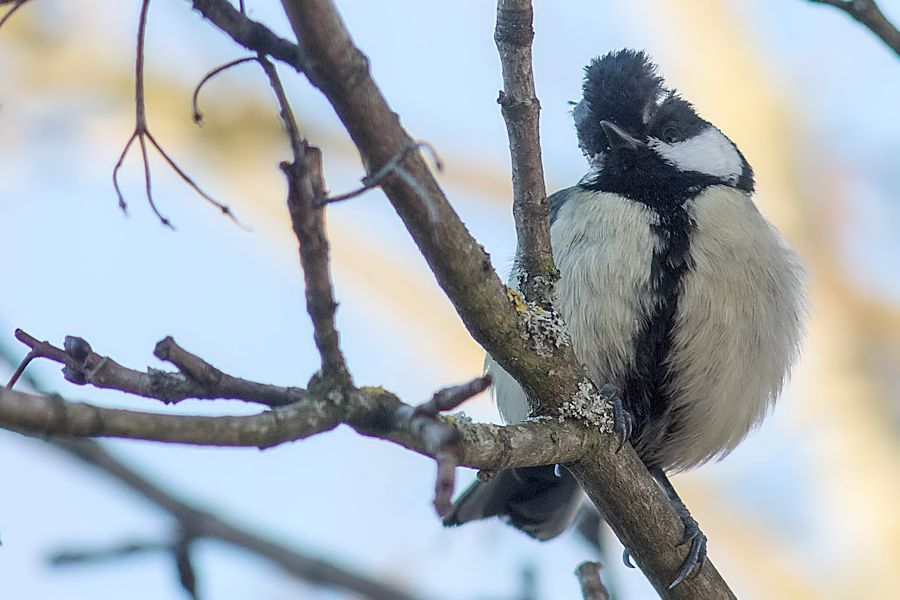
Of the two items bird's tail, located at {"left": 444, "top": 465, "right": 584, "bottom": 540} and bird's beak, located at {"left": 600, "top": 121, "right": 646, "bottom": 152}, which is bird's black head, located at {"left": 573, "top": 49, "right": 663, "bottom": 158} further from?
bird's tail, located at {"left": 444, "top": 465, "right": 584, "bottom": 540}

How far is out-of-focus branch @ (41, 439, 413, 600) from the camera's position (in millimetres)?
2213

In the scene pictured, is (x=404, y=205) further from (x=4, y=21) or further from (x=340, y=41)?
(x=4, y=21)

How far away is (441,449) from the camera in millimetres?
1362

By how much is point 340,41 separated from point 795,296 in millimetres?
1954

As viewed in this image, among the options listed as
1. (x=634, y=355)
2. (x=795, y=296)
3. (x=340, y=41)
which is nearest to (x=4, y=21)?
(x=340, y=41)

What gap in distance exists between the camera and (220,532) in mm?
2297

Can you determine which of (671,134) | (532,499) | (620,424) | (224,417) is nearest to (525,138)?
(620,424)

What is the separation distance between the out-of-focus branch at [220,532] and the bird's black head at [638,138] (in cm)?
123

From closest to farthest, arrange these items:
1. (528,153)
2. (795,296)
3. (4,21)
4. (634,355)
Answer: (4,21) < (528,153) < (634,355) < (795,296)

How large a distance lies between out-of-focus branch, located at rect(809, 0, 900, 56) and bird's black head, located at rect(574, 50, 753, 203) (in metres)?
0.77

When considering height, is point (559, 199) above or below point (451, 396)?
above

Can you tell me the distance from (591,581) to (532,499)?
802 millimetres

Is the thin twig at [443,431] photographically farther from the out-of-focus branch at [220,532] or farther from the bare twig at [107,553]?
the out-of-focus branch at [220,532]

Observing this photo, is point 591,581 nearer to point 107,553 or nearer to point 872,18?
point 107,553
